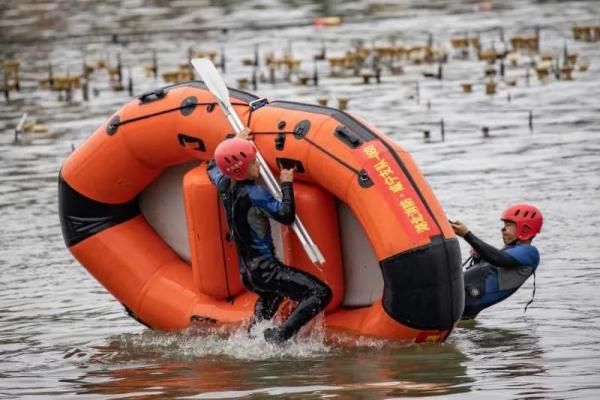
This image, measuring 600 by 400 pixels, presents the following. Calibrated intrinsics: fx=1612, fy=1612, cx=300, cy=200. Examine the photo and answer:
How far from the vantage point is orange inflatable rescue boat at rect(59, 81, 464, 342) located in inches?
489

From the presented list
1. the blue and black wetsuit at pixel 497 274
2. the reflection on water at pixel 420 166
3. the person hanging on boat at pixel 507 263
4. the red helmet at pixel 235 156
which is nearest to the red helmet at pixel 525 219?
the person hanging on boat at pixel 507 263

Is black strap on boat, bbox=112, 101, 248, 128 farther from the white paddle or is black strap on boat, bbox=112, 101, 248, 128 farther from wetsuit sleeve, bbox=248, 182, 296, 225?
wetsuit sleeve, bbox=248, 182, 296, 225

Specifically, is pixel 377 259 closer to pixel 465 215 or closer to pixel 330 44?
pixel 465 215

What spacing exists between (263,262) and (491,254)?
1899mm

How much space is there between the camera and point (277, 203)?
1256cm

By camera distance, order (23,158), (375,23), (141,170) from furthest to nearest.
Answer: (375,23) → (23,158) → (141,170)

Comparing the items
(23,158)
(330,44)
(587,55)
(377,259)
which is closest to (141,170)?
(377,259)

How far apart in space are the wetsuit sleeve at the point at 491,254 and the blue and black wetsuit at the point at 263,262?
1.29 metres

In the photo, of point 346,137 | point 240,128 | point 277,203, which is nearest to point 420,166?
point 240,128

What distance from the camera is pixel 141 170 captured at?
1410 centimetres

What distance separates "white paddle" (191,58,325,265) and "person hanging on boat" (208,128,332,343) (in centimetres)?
11

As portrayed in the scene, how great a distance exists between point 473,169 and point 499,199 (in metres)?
2.34

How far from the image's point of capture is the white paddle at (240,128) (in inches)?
496

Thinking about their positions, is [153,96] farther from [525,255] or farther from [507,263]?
[525,255]
